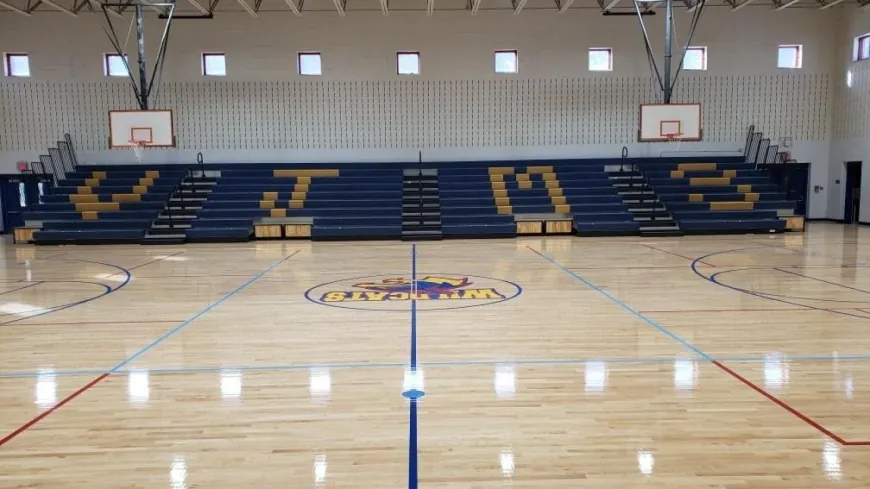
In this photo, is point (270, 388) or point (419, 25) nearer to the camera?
point (270, 388)

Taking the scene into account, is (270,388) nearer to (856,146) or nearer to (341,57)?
(341,57)

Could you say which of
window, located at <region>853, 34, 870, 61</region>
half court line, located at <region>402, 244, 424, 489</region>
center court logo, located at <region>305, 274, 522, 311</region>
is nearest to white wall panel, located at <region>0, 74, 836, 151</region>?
window, located at <region>853, 34, 870, 61</region>

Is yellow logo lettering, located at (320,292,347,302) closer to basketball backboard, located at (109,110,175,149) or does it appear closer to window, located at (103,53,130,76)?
basketball backboard, located at (109,110,175,149)

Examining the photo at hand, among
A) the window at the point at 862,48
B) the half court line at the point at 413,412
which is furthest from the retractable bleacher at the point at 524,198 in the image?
the half court line at the point at 413,412

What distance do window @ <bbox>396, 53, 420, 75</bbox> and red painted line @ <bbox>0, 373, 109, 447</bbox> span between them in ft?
46.0

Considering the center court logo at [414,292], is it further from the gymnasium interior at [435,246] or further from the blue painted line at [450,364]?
the blue painted line at [450,364]

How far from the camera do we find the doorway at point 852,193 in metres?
16.0

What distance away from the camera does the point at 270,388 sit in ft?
12.2

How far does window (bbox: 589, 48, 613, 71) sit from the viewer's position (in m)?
16.7

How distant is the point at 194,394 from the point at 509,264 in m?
6.38

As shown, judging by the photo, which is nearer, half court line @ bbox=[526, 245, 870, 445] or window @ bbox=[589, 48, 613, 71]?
half court line @ bbox=[526, 245, 870, 445]

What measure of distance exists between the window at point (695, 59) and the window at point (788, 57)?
7.05 feet

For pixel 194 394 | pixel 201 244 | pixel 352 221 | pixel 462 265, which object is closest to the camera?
pixel 194 394

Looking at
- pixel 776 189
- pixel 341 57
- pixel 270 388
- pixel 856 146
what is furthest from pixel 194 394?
pixel 856 146
